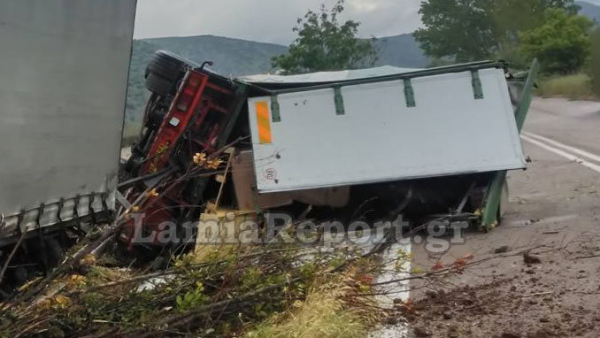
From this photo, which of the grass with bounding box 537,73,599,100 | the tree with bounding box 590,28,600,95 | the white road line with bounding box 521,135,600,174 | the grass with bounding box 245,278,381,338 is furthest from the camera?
the grass with bounding box 537,73,599,100

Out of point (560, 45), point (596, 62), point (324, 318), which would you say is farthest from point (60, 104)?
point (560, 45)

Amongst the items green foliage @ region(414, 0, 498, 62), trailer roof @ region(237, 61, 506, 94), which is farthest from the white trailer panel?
green foliage @ region(414, 0, 498, 62)

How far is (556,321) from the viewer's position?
→ 445 centimetres

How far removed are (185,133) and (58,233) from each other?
3.04 m

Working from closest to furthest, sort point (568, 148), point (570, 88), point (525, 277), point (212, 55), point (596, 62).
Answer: point (525, 277), point (568, 148), point (212, 55), point (596, 62), point (570, 88)

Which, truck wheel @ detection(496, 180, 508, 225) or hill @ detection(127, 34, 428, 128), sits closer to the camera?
truck wheel @ detection(496, 180, 508, 225)

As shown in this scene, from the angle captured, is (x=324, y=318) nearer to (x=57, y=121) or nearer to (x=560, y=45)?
(x=57, y=121)

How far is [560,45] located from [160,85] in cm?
4937

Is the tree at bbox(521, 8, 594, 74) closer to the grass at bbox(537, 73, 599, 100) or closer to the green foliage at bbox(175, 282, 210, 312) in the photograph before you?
the grass at bbox(537, 73, 599, 100)

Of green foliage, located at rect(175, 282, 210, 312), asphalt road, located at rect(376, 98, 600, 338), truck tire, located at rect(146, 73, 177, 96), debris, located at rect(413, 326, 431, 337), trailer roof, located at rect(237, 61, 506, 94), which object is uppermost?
Answer: truck tire, located at rect(146, 73, 177, 96)

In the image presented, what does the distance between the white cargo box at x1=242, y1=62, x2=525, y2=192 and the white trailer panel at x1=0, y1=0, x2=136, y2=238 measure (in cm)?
267

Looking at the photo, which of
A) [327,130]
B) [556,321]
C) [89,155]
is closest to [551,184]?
[327,130]

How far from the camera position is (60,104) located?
14.3 ft

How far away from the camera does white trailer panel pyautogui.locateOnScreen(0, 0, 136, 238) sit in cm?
388
